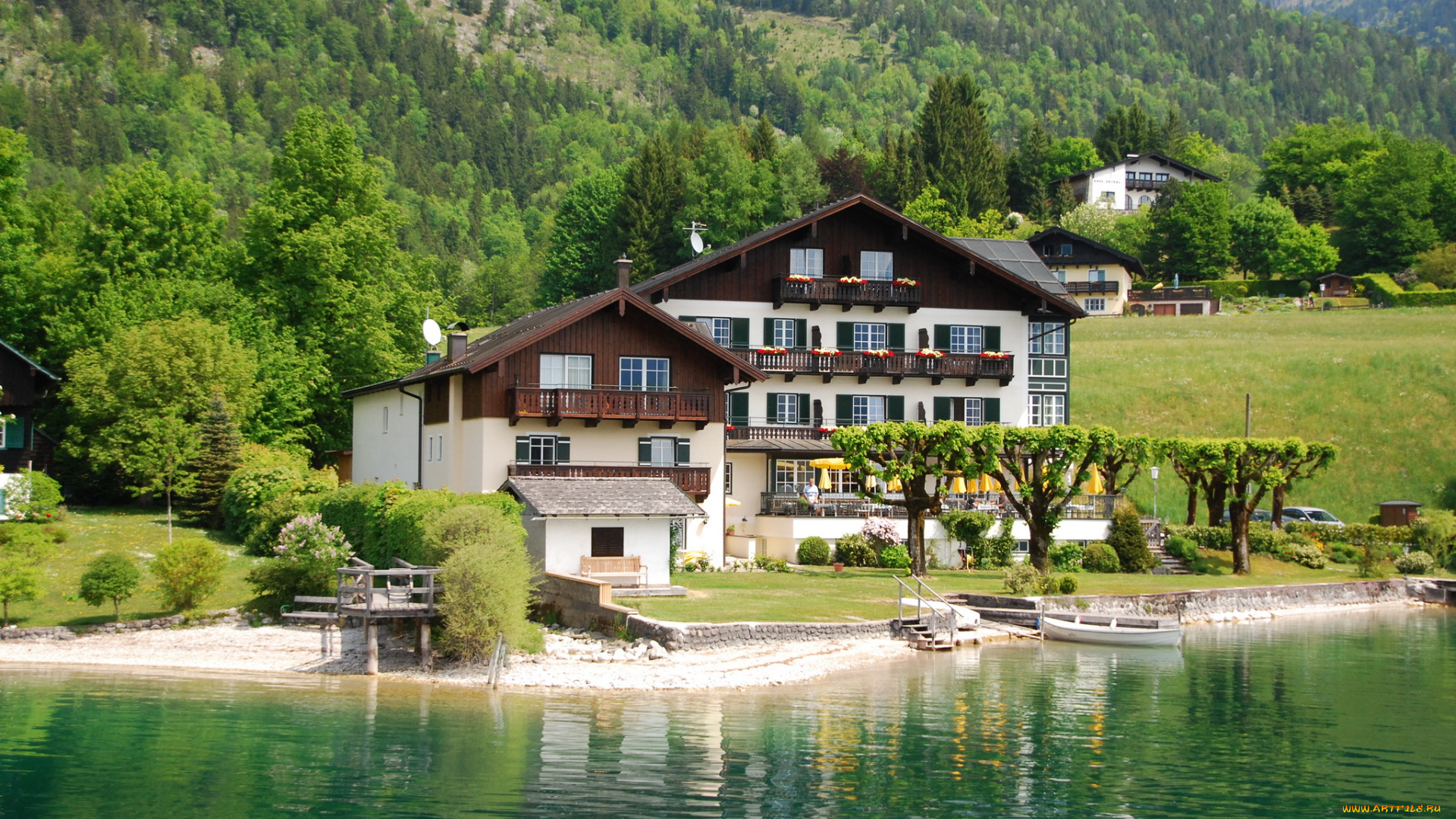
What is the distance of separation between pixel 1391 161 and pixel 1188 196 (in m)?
19.8

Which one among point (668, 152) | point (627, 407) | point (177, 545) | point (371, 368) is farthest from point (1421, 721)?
point (668, 152)

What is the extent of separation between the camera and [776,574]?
154ft

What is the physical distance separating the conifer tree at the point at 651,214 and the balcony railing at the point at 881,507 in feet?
183

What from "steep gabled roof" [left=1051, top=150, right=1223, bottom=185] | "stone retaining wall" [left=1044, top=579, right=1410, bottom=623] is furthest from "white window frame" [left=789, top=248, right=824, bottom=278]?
"steep gabled roof" [left=1051, top=150, right=1223, bottom=185]

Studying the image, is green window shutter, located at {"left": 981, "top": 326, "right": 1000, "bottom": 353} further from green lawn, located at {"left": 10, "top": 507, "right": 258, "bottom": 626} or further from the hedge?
the hedge

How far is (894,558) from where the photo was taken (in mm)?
50188

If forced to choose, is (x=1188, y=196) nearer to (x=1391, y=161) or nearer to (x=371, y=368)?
(x=1391, y=161)

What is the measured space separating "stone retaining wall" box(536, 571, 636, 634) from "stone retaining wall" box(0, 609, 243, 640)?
785 cm

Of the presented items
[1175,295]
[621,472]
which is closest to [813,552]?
[621,472]

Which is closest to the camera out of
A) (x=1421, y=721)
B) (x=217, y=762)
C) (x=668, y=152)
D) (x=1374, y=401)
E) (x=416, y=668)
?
(x=217, y=762)

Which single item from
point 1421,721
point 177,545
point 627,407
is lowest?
point 1421,721

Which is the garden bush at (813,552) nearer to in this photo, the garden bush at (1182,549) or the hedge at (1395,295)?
the garden bush at (1182,549)

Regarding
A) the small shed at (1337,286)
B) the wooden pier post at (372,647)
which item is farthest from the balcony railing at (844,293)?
the small shed at (1337,286)

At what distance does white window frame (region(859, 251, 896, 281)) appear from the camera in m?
58.5
